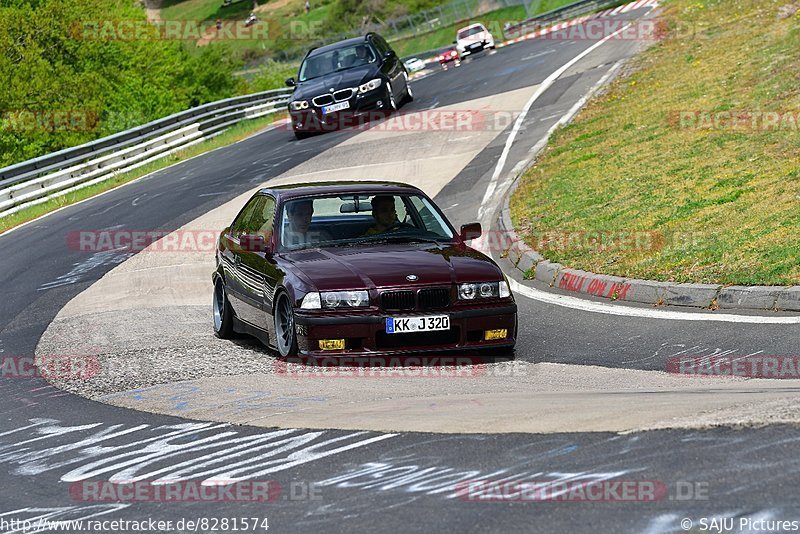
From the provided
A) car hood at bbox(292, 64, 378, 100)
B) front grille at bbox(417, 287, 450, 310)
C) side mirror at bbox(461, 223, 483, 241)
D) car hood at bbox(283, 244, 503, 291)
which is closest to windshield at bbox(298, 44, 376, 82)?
car hood at bbox(292, 64, 378, 100)

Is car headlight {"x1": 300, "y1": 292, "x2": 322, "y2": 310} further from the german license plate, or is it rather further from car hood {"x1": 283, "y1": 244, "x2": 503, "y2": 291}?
the german license plate

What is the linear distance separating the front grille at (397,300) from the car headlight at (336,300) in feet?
0.45

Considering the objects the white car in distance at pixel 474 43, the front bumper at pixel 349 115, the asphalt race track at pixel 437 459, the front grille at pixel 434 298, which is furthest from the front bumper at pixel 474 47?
the front grille at pixel 434 298

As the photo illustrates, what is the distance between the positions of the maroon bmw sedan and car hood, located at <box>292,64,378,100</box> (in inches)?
685

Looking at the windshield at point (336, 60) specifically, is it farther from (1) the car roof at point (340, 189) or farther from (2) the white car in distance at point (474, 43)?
(2) the white car in distance at point (474, 43)

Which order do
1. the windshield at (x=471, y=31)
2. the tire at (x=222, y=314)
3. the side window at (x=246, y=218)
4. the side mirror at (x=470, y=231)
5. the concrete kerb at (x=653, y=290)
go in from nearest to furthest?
1. the concrete kerb at (x=653, y=290)
2. the side mirror at (x=470, y=231)
3. the tire at (x=222, y=314)
4. the side window at (x=246, y=218)
5. the windshield at (x=471, y=31)

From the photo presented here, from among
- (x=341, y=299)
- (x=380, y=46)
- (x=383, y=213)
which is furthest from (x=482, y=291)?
(x=380, y=46)

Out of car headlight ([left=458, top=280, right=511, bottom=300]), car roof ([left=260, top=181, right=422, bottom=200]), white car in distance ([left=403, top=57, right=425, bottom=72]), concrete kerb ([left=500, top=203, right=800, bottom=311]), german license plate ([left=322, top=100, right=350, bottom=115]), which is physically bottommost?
white car in distance ([left=403, top=57, right=425, bottom=72])

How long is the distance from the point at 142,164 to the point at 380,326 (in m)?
23.6

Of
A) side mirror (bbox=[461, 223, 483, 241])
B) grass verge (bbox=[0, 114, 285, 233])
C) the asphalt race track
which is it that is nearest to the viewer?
the asphalt race track

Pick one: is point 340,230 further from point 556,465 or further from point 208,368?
point 556,465

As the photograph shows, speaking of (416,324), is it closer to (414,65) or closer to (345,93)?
(345,93)

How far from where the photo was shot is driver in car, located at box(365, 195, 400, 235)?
440 inches

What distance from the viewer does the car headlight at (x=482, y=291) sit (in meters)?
10.0
